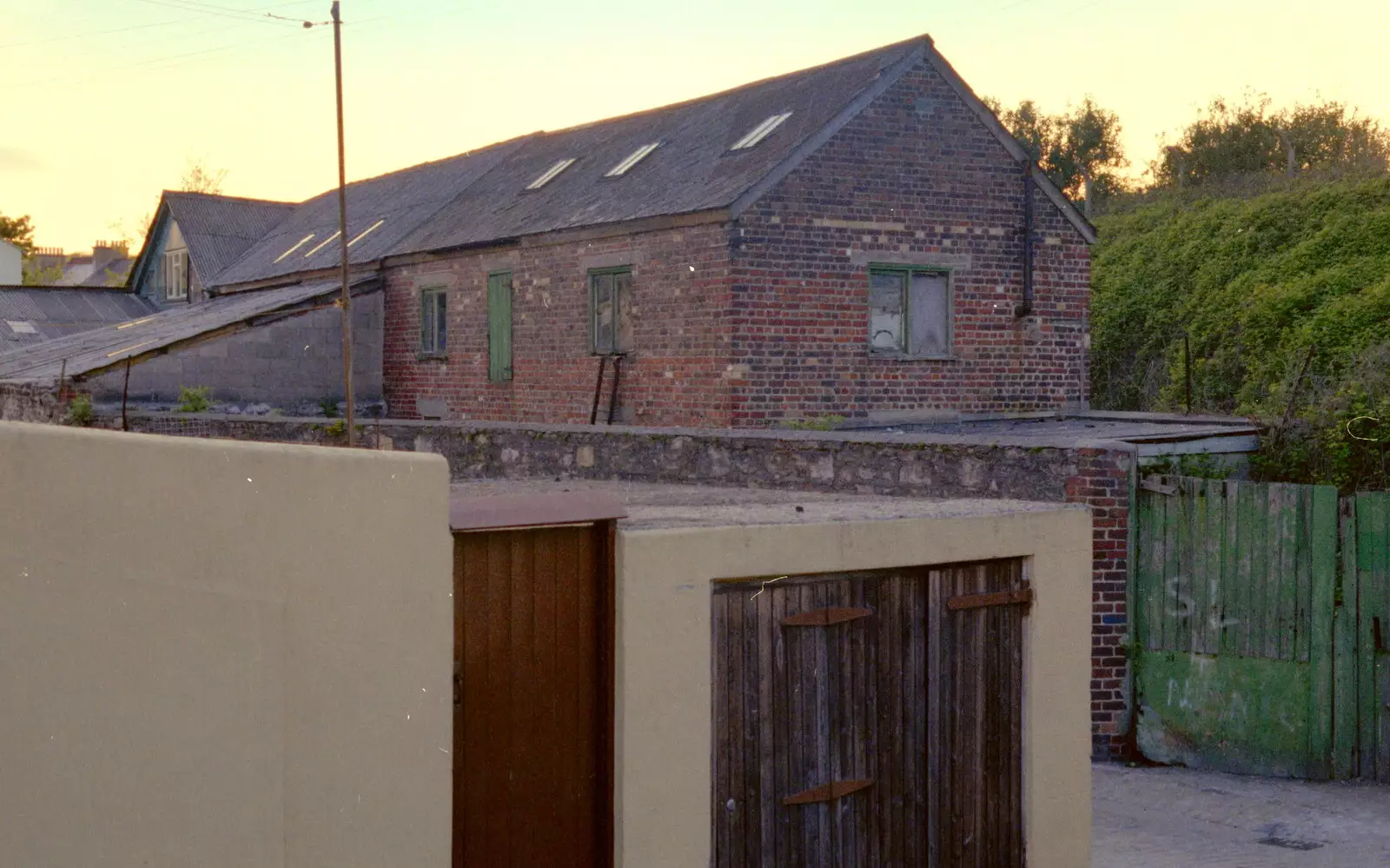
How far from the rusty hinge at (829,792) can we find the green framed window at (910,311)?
11.5 m

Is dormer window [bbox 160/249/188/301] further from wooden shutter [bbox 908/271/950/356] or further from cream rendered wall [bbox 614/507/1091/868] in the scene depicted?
cream rendered wall [bbox 614/507/1091/868]

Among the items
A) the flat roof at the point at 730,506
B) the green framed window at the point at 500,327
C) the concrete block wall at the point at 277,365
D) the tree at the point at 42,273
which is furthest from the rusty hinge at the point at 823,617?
the tree at the point at 42,273

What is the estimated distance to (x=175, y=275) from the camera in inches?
1398

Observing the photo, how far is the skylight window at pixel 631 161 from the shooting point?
68.9 ft

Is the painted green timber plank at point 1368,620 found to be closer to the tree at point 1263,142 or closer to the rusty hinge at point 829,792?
the rusty hinge at point 829,792

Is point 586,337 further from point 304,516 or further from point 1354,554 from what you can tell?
point 304,516

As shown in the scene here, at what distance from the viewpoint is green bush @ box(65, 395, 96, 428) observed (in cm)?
2019

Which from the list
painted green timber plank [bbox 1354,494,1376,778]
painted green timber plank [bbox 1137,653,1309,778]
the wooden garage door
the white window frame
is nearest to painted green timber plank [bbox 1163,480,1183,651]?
painted green timber plank [bbox 1137,653,1309,778]

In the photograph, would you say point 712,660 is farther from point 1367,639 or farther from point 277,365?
point 277,365

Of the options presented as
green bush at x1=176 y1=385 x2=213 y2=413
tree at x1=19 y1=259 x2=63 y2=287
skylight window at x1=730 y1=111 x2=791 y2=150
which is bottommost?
green bush at x1=176 y1=385 x2=213 y2=413

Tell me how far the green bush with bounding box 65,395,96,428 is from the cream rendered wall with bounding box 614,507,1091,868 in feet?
52.9

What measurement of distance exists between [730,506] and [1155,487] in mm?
4193

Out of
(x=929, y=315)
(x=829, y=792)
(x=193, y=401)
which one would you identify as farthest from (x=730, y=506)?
(x=193, y=401)

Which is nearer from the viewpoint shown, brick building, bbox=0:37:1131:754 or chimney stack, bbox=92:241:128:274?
brick building, bbox=0:37:1131:754
